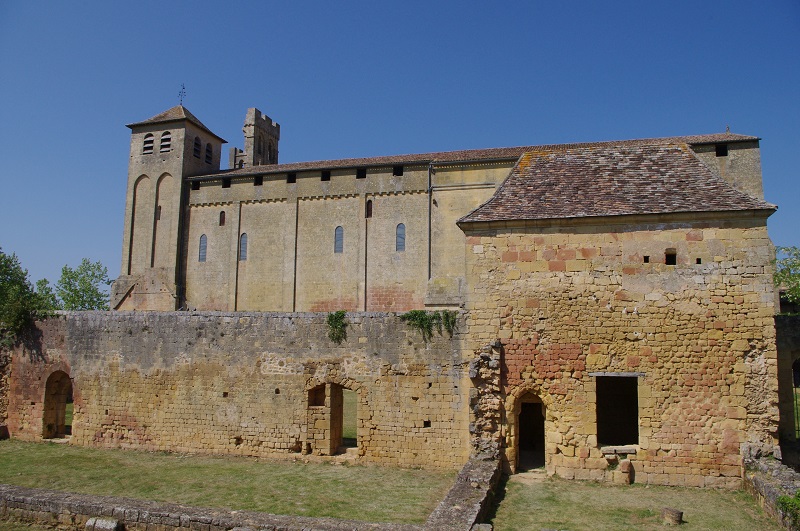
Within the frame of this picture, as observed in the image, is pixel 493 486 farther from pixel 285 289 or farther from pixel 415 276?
pixel 285 289

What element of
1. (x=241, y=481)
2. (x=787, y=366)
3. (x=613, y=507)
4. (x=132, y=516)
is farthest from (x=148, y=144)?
(x=787, y=366)

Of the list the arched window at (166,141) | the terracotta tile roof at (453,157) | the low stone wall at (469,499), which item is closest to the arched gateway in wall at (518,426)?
the low stone wall at (469,499)

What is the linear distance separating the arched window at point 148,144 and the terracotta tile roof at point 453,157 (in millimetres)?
3732

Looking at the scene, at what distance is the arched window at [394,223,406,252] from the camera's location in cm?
2734

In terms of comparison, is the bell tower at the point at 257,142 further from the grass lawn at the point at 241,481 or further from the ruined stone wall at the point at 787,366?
the ruined stone wall at the point at 787,366

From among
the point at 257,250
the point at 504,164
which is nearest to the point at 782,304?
the point at 504,164

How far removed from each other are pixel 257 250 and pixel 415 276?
332 inches

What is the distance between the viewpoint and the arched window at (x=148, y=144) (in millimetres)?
32000

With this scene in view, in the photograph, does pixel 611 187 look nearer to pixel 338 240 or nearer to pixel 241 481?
pixel 241 481

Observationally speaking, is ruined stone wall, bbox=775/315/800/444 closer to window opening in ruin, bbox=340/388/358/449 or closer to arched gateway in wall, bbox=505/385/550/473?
arched gateway in wall, bbox=505/385/550/473

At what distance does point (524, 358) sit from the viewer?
1152 centimetres

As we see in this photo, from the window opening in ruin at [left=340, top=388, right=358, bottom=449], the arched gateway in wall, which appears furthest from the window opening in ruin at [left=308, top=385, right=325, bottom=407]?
the arched gateway in wall

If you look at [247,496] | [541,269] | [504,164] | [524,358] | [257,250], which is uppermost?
[504,164]

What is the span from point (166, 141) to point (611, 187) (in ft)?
86.7
